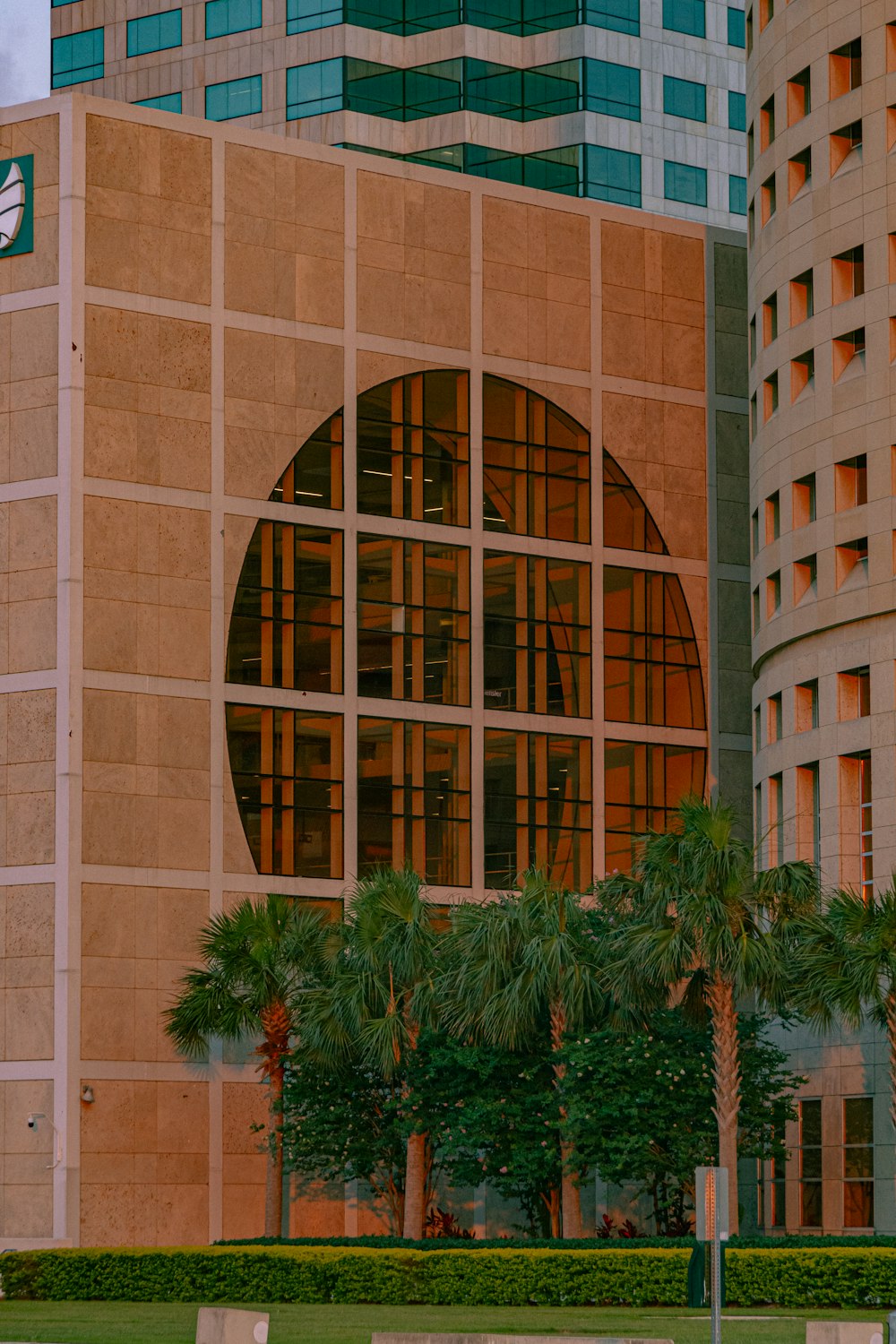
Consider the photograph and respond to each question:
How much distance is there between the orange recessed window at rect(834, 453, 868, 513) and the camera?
59750 mm

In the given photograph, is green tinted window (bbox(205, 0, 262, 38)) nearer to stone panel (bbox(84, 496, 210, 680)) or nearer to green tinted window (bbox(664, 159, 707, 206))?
green tinted window (bbox(664, 159, 707, 206))

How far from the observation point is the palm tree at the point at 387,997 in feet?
174

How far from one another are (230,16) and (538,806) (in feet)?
144

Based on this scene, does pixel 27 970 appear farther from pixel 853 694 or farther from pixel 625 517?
pixel 625 517

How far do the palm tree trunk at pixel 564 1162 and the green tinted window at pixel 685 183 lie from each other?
55.0 m

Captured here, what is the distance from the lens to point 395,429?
68.7 meters

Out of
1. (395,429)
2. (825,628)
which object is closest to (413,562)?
(395,429)

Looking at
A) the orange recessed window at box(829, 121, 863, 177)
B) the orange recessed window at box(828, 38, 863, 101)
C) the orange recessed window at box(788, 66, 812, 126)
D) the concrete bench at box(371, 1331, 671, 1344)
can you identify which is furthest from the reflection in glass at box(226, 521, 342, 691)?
the concrete bench at box(371, 1331, 671, 1344)

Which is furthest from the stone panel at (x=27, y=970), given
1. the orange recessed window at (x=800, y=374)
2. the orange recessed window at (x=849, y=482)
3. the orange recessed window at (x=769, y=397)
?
the orange recessed window at (x=800, y=374)

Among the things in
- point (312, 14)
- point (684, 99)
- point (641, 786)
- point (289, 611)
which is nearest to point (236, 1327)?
point (289, 611)

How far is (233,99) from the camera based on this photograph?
9788cm

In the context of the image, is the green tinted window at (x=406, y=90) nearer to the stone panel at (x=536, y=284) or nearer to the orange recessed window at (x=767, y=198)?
the stone panel at (x=536, y=284)

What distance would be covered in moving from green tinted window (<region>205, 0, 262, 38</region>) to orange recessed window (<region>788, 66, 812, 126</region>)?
39.5 meters

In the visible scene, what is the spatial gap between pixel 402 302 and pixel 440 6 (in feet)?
101
